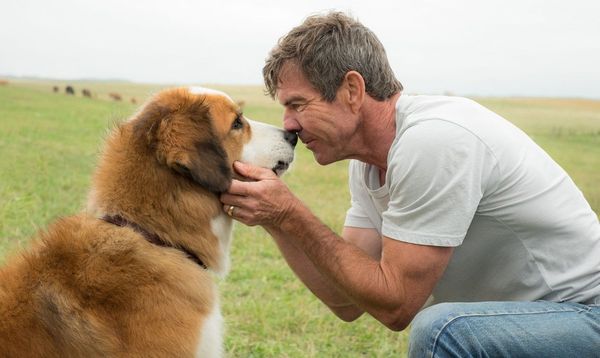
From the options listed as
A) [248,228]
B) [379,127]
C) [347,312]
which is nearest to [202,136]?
[379,127]

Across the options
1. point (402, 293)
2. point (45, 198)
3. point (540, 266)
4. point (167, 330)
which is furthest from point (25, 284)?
point (45, 198)

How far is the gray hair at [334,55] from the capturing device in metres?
3.11

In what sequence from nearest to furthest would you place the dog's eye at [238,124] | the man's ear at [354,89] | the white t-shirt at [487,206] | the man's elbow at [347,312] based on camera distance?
the white t-shirt at [487,206], the dog's eye at [238,124], the man's ear at [354,89], the man's elbow at [347,312]

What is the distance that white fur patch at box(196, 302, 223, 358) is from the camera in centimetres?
271

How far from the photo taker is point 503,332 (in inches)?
105

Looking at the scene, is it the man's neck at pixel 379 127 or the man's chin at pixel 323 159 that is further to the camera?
the man's chin at pixel 323 159

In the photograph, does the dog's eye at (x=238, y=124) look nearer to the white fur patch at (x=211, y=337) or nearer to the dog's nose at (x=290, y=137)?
the dog's nose at (x=290, y=137)

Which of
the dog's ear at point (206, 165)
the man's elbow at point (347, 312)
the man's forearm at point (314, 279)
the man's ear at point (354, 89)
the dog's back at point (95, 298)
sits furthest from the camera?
the man's elbow at point (347, 312)

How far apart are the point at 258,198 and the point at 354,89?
0.74m

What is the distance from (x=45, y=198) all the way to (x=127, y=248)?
20.5ft

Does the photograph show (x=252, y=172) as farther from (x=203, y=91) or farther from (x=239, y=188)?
(x=203, y=91)

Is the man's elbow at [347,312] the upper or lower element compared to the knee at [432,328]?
lower

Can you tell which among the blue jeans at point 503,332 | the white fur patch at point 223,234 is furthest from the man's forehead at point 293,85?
the blue jeans at point 503,332

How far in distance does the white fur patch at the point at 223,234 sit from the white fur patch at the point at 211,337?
21 centimetres
